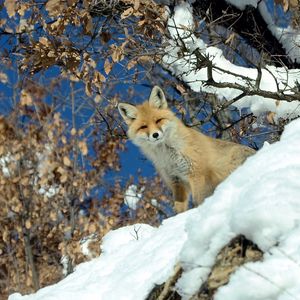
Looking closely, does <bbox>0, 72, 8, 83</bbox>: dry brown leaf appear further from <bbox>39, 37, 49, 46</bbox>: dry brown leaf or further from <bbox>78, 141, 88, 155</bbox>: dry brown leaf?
<bbox>39, 37, 49, 46</bbox>: dry brown leaf

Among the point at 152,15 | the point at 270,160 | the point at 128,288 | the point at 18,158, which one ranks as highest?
the point at 152,15

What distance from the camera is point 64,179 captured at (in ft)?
46.0

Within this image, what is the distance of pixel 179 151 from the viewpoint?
314 inches

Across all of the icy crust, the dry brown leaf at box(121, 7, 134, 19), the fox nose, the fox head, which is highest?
the dry brown leaf at box(121, 7, 134, 19)

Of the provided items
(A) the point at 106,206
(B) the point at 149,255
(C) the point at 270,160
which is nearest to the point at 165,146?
(B) the point at 149,255

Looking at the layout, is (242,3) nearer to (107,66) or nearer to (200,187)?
(107,66)

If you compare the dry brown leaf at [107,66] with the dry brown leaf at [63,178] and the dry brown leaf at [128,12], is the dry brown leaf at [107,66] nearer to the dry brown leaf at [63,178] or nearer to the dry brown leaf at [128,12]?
the dry brown leaf at [128,12]

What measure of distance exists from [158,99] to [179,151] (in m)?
1.24

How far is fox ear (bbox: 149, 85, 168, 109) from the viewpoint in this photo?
28.9 feet

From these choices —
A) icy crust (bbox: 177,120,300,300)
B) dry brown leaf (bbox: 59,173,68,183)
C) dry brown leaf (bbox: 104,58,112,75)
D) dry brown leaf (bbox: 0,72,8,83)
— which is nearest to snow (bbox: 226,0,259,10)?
dry brown leaf (bbox: 104,58,112,75)

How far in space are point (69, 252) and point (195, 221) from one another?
10642 millimetres

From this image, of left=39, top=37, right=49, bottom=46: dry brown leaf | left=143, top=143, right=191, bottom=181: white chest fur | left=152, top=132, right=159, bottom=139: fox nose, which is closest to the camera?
left=39, top=37, right=49, bottom=46: dry brown leaf

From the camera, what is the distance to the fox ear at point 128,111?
8773 mm

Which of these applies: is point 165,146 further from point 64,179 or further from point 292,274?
point 64,179
